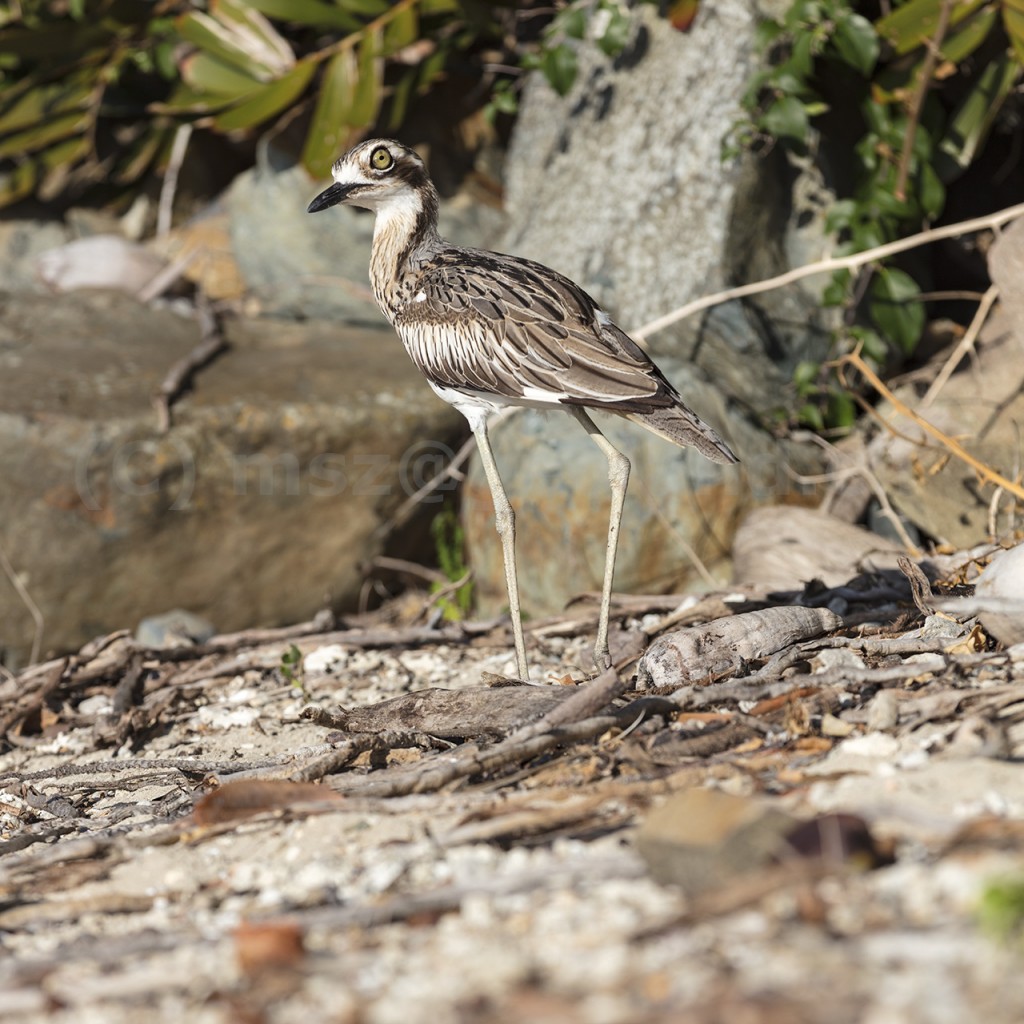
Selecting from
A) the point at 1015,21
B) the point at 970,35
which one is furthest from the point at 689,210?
the point at 1015,21

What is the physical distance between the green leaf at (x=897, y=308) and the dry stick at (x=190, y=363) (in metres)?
3.02

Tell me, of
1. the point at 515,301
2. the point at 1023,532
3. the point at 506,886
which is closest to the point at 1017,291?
the point at 1023,532

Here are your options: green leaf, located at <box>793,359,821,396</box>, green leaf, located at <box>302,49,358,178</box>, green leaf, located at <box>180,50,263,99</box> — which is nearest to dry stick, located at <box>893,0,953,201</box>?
green leaf, located at <box>793,359,821,396</box>

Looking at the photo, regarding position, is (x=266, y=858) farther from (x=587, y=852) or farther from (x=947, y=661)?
(x=947, y=661)

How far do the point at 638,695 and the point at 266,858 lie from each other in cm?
119

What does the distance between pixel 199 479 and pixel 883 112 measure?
327 centimetres

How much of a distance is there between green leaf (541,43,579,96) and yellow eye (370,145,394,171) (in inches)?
68.4

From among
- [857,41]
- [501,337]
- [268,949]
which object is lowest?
[268,949]

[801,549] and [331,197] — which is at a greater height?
[331,197]

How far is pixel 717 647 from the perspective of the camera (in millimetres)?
3617

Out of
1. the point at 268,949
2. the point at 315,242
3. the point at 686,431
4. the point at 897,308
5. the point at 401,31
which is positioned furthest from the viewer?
the point at 315,242

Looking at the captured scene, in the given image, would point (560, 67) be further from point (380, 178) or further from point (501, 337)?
point (501, 337)

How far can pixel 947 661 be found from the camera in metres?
3.15

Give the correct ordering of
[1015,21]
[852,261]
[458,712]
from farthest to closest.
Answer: [1015,21] → [852,261] → [458,712]
